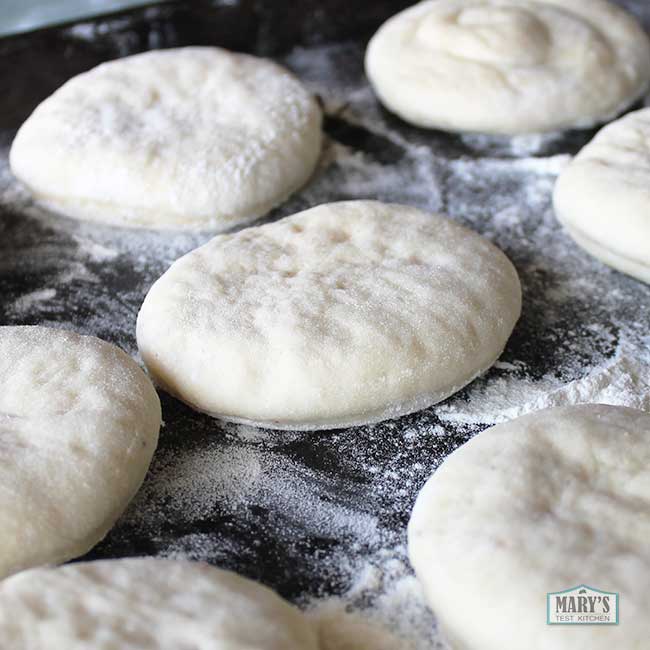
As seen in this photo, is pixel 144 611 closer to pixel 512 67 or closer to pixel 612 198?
pixel 612 198

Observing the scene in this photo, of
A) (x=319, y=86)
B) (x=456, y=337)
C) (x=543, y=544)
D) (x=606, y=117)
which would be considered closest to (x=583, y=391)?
(x=456, y=337)

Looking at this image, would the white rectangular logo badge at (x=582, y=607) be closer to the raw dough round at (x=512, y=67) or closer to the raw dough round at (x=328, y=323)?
the raw dough round at (x=328, y=323)

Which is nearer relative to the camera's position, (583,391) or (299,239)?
(583,391)

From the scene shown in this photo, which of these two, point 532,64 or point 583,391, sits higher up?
point 532,64

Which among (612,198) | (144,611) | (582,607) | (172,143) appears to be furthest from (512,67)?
(144,611)

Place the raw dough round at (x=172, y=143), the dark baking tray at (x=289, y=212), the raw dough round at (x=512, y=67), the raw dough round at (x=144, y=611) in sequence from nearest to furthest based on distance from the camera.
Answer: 1. the raw dough round at (x=144, y=611)
2. the dark baking tray at (x=289, y=212)
3. the raw dough round at (x=172, y=143)
4. the raw dough round at (x=512, y=67)

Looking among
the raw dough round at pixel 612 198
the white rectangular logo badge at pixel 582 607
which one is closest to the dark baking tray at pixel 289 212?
the raw dough round at pixel 612 198

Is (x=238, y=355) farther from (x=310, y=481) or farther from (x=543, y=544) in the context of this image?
(x=543, y=544)

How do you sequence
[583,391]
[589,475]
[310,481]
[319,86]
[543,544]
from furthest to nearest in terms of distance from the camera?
[319,86] < [583,391] < [310,481] < [589,475] < [543,544]
